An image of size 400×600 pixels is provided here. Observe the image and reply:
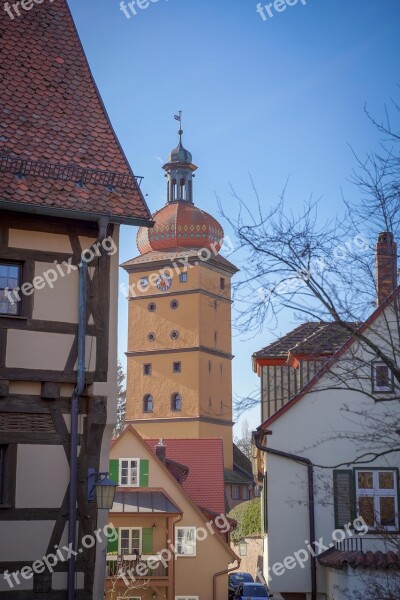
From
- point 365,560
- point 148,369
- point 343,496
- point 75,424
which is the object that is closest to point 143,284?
point 148,369

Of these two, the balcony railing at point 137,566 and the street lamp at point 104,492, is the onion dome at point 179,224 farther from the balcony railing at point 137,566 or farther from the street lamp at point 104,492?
the street lamp at point 104,492

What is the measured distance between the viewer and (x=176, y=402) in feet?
267

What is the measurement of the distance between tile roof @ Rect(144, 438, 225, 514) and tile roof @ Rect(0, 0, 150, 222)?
25.0 m

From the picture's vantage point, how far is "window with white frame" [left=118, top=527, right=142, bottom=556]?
3428 centimetres

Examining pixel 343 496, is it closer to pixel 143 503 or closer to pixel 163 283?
pixel 143 503

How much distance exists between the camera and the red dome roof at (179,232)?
86438mm

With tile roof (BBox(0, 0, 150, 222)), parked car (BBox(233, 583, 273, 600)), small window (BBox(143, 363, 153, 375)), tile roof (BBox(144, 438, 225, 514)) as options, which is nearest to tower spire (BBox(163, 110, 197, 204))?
small window (BBox(143, 363, 153, 375))

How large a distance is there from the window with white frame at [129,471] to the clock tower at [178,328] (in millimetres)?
42567

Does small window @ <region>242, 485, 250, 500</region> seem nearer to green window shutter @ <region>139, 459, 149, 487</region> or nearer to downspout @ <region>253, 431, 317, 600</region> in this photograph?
green window shutter @ <region>139, 459, 149, 487</region>

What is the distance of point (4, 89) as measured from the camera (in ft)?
51.5

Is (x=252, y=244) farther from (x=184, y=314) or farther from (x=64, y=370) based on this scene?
(x=184, y=314)

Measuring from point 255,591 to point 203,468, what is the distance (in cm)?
1083

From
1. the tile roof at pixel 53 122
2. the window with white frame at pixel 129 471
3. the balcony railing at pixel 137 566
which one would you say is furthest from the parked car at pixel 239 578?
the tile roof at pixel 53 122

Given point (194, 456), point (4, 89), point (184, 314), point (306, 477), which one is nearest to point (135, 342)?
point (184, 314)
